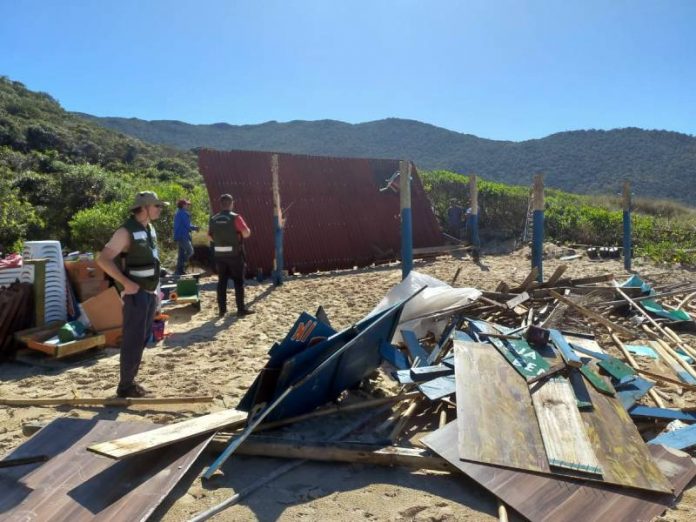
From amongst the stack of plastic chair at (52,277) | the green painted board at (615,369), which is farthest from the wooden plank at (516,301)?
the stack of plastic chair at (52,277)

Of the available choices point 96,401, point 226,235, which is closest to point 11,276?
point 226,235

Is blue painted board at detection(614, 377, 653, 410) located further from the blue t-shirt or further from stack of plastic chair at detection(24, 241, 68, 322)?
the blue t-shirt

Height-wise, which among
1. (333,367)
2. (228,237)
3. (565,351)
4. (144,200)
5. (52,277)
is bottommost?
(565,351)

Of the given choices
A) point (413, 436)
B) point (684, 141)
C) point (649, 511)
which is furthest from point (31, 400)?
A: point (684, 141)

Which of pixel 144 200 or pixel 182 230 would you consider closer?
pixel 144 200

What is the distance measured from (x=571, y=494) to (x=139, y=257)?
355cm

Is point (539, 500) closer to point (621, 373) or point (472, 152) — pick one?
point (621, 373)

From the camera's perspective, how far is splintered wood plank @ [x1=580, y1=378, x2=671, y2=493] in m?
2.81

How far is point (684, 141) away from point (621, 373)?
64.8m

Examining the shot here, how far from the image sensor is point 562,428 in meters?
3.29

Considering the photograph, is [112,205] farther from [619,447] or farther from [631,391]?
[619,447]

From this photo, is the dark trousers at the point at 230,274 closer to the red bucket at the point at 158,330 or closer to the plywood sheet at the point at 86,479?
the red bucket at the point at 158,330

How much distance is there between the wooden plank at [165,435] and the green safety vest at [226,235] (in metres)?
3.83

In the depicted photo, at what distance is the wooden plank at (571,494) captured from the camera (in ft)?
8.57
